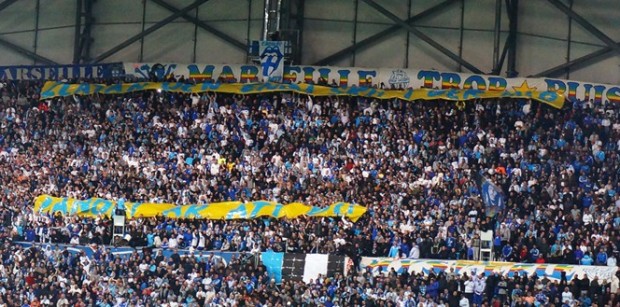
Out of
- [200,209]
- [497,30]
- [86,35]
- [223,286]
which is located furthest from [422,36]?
[223,286]

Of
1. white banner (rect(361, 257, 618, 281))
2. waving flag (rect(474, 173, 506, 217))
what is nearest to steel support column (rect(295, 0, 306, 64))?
waving flag (rect(474, 173, 506, 217))

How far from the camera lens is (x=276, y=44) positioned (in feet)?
178

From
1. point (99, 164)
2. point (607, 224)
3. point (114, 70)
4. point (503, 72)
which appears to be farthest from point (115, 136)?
point (607, 224)

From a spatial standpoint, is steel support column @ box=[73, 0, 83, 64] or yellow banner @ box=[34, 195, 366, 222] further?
steel support column @ box=[73, 0, 83, 64]

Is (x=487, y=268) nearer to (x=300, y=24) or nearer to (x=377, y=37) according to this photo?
(x=377, y=37)

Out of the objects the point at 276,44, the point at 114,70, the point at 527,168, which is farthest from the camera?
the point at 114,70

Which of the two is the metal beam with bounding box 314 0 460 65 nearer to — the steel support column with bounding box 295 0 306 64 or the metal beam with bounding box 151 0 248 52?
the steel support column with bounding box 295 0 306 64

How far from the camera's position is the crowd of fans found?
42.0 metres

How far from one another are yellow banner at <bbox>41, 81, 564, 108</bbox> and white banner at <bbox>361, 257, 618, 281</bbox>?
11.1 metres

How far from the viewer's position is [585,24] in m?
54.1

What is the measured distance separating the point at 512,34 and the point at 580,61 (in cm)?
291

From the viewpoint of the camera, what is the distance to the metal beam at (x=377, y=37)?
5578cm

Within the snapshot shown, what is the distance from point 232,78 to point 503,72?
11093 mm

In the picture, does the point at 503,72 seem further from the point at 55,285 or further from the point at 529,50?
the point at 55,285
